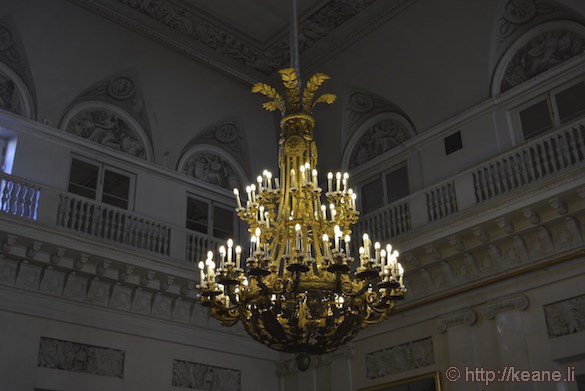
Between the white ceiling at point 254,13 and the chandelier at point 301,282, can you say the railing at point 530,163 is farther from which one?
the white ceiling at point 254,13

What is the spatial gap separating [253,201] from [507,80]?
5.63m

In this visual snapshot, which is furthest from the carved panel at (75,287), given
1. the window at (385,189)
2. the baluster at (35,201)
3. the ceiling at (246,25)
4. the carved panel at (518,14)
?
the carved panel at (518,14)

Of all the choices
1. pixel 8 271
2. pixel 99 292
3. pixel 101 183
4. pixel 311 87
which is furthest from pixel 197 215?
pixel 311 87

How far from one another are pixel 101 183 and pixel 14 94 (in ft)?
6.09

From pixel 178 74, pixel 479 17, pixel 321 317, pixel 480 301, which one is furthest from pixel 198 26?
pixel 321 317

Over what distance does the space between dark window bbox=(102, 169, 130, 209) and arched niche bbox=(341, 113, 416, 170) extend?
12.8 ft

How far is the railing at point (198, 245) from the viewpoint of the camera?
38.3 feet

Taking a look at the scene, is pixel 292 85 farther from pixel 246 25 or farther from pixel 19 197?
pixel 246 25

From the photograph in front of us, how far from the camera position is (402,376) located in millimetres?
10414

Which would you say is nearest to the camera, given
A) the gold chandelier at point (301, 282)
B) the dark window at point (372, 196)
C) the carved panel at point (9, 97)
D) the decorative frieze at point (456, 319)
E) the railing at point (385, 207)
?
the gold chandelier at point (301, 282)

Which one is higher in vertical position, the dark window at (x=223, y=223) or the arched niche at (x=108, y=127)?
the arched niche at (x=108, y=127)

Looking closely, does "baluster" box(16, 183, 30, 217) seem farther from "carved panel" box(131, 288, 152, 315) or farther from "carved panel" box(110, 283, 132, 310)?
"carved panel" box(131, 288, 152, 315)

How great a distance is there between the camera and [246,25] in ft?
39.9

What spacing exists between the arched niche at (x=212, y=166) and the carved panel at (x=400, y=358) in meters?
4.24
